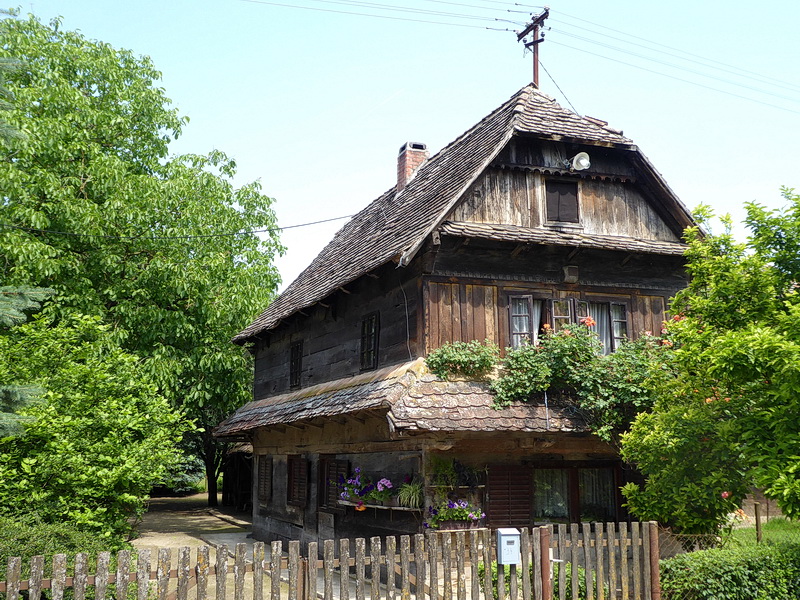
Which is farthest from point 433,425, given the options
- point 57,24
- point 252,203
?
point 57,24

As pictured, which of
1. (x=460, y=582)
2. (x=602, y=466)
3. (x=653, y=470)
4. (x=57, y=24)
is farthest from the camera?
(x=57, y=24)

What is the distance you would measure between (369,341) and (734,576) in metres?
7.92

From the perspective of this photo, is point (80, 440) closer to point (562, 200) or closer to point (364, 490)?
point (364, 490)

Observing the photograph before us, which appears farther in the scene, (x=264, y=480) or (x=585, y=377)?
(x=264, y=480)

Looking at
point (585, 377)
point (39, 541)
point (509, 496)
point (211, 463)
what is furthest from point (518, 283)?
point (211, 463)

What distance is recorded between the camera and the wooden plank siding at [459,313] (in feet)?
42.7

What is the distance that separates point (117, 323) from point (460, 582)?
15.3 metres

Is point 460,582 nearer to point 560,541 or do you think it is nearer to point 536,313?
point 560,541

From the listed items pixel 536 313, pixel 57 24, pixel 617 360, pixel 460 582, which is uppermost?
pixel 57 24

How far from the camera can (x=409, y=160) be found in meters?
19.6

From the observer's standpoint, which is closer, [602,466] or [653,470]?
[653,470]

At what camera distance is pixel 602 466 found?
45.1 ft

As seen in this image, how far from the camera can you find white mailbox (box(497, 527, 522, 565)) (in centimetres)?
843

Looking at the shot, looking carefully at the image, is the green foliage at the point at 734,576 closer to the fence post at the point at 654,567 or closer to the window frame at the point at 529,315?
the fence post at the point at 654,567
